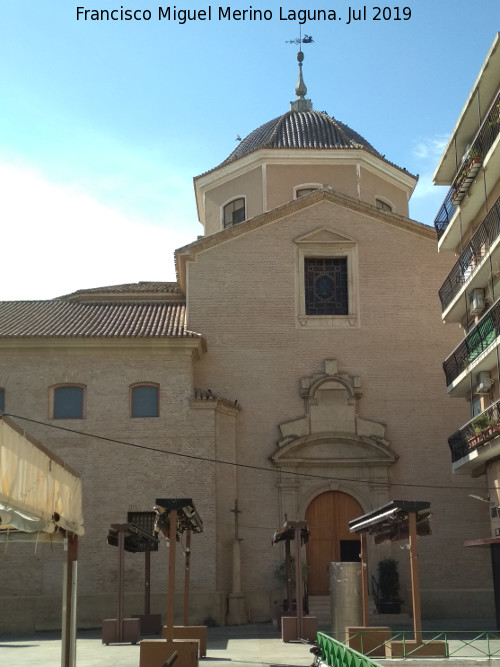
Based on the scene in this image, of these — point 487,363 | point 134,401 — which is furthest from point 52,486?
point 134,401

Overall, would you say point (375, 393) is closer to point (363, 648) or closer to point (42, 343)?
point (42, 343)

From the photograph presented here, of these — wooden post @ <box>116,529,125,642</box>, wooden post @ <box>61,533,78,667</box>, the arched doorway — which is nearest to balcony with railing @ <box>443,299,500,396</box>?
the arched doorway

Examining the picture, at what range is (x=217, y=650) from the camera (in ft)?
66.9

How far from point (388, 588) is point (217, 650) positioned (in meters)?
9.02

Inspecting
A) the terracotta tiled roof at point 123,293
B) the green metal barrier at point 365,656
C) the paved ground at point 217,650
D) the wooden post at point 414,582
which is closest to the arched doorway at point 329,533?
the paved ground at point 217,650

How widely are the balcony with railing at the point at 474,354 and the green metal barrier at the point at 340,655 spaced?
10721 millimetres

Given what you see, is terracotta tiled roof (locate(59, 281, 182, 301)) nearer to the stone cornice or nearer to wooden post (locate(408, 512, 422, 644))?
the stone cornice

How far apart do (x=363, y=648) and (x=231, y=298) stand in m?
16.3

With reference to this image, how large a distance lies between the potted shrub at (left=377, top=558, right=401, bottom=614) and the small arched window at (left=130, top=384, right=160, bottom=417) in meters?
8.30

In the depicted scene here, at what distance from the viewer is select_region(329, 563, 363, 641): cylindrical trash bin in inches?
749

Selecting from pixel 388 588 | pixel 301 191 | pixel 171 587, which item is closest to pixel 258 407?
pixel 388 588

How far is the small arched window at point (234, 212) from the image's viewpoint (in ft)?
117

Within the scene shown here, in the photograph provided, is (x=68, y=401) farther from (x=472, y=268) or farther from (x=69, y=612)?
(x=69, y=612)

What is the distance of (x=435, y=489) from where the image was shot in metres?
29.5
